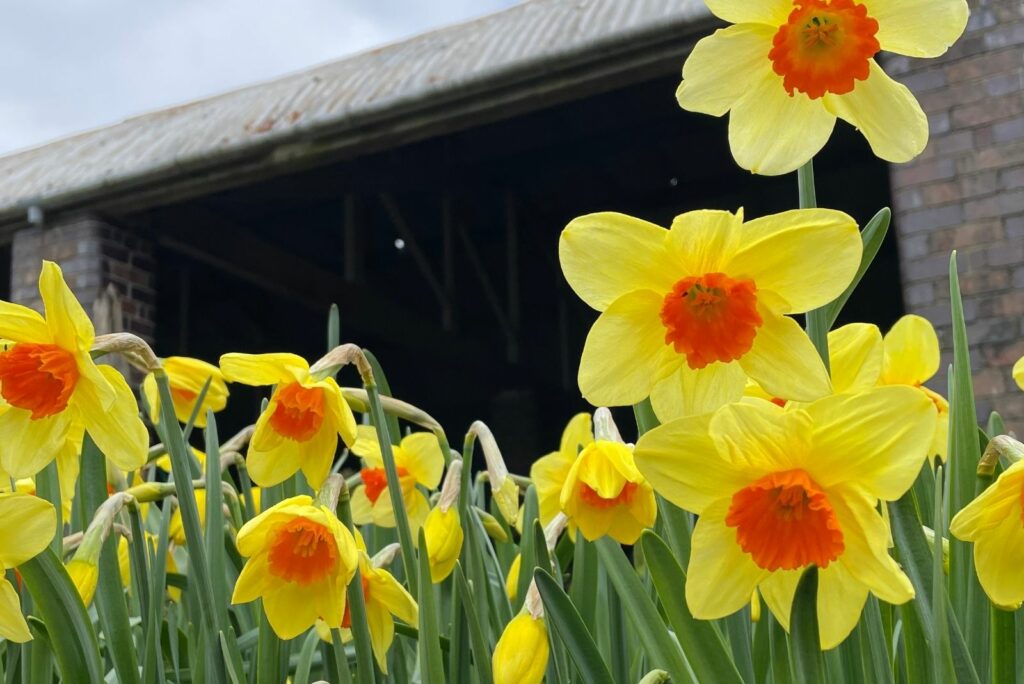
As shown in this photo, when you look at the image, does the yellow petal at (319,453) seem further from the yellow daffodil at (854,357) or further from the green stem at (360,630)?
the yellow daffodil at (854,357)

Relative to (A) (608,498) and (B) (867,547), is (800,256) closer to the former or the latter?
(B) (867,547)

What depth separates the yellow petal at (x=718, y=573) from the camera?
564 millimetres

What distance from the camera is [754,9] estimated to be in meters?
0.62

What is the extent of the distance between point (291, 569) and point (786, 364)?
1.51 feet

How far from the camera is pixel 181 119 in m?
5.06

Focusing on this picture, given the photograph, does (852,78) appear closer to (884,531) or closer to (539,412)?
(884,531)

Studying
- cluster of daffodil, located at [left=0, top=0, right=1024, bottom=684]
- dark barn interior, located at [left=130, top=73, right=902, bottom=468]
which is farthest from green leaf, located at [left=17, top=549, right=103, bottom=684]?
dark barn interior, located at [left=130, top=73, right=902, bottom=468]

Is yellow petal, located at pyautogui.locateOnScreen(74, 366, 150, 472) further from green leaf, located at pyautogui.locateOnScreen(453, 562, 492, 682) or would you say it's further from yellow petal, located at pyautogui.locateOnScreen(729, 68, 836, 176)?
yellow petal, located at pyautogui.locateOnScreen(729, 68, 836, 176)

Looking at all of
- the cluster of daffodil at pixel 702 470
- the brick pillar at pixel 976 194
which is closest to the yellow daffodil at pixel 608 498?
the cluster of daffodil at pixel 702 470

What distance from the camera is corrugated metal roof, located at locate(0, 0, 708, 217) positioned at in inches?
136

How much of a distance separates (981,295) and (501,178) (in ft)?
13.2

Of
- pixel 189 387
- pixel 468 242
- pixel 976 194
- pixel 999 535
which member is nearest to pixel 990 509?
pixel 999 535

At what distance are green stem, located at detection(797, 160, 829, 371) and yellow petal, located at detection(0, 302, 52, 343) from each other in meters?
0.55

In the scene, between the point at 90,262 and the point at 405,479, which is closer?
the point at 405,479
